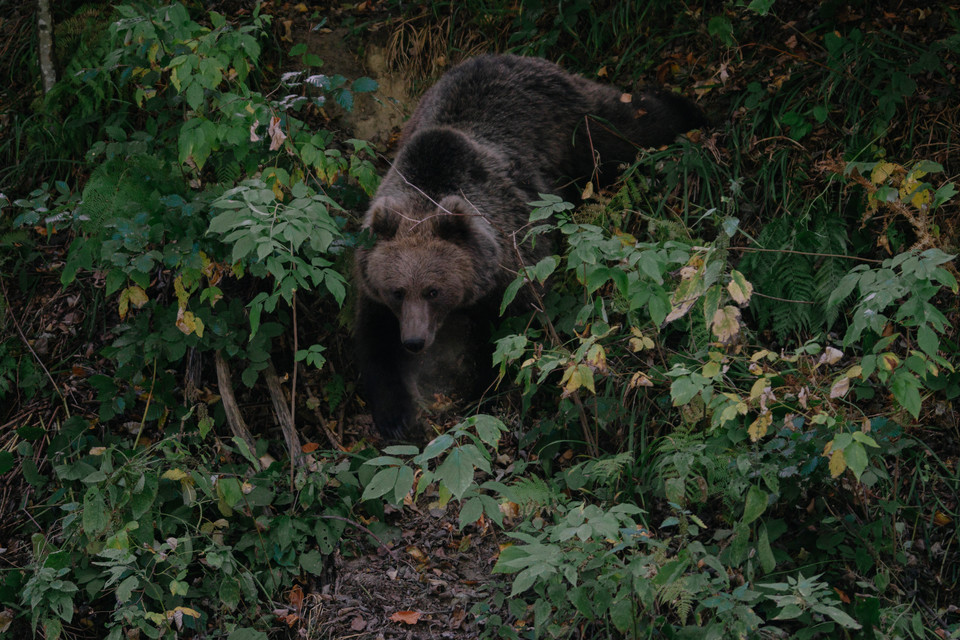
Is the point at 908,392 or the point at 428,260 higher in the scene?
the point at 908,392

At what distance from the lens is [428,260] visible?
5281 mm

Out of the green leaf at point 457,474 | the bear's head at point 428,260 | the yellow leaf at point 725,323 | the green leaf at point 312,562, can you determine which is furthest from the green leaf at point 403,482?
the bear's head at point 428,260

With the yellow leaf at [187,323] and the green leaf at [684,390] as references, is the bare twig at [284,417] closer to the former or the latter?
the yellow leaf at [187,323]

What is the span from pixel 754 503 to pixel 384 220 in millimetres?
2912

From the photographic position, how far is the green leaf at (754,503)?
135 inches

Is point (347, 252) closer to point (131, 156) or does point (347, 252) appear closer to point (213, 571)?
point (131, 156)

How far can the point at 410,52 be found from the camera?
22.8 feet

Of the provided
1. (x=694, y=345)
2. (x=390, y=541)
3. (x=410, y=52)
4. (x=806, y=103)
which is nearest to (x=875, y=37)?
(x=806, y=103)

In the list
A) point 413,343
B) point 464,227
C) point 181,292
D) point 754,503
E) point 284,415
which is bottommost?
point 284,415

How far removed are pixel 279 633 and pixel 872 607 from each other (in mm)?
2818

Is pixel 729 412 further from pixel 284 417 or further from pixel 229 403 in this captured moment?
pixel 229 403

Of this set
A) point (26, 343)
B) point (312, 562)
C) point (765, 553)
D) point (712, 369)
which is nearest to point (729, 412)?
point (712, 369)

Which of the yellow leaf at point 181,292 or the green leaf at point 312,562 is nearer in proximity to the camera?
the green leaf at point 312,562

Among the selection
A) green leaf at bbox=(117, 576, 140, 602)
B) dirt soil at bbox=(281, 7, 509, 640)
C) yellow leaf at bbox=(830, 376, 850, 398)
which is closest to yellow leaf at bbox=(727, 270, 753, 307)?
yellow leaf at bbox=(830, 376, 850, 398)
